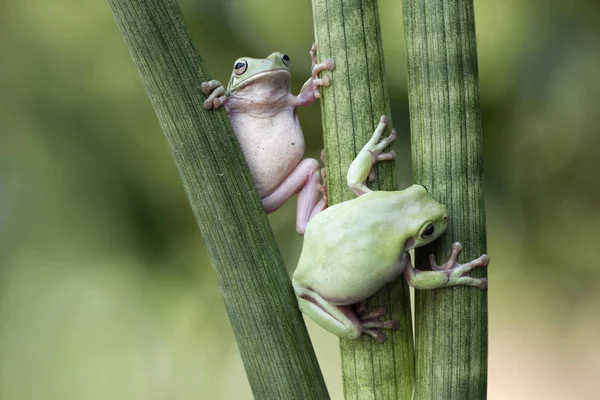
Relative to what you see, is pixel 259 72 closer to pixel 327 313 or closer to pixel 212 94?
pixel 212 94

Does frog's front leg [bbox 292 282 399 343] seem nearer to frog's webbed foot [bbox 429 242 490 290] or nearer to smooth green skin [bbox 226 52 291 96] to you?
frog's webbed foot [bbox 429 242 490 290]

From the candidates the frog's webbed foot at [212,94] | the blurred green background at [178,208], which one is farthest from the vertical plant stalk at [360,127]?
the blurred green background at [178,208]

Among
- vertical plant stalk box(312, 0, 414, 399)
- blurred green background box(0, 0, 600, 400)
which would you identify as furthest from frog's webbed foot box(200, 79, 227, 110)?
blurred green background box(0, 0, 600, 400)

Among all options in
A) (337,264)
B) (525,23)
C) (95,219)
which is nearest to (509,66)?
(525,23)

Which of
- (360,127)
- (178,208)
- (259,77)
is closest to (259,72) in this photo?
(259,77)

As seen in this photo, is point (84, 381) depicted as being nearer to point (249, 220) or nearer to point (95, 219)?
point (95, 219)

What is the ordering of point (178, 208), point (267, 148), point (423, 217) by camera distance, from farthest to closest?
point (178, 208) → point (267, 148) → point (423, 217)

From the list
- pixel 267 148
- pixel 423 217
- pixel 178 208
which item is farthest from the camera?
pixel 178 208
